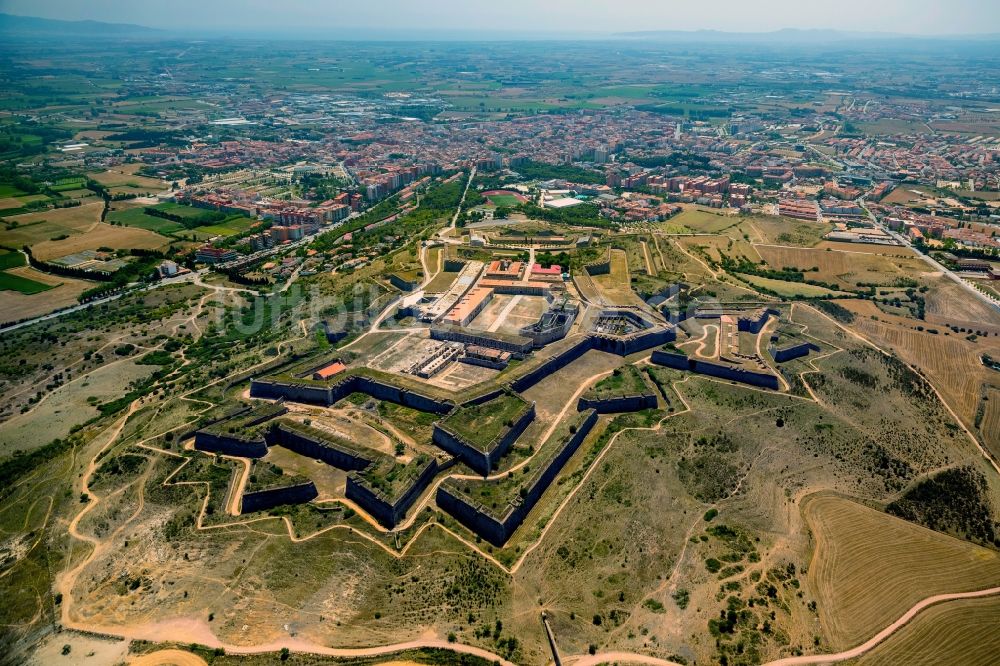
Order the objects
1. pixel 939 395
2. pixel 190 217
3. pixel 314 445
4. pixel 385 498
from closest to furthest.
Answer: pixel 385 498
pixel 314 445
pixel 939 395
pixel 190 217

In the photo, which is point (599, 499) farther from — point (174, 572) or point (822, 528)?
point (174, 572)

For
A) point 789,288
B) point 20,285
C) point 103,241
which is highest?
point 789,288

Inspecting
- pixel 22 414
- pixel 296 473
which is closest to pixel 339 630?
pixel 296 473

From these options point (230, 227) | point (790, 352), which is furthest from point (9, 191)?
point (790, 352)

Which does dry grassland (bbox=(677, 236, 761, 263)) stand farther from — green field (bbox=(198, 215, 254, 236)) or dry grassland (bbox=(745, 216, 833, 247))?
green field (bbox=(198, 215, 254, 236))

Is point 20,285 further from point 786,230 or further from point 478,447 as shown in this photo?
point 786,230

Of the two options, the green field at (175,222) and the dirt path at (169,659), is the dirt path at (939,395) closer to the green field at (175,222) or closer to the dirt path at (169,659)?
the dirt path at (169,659)
